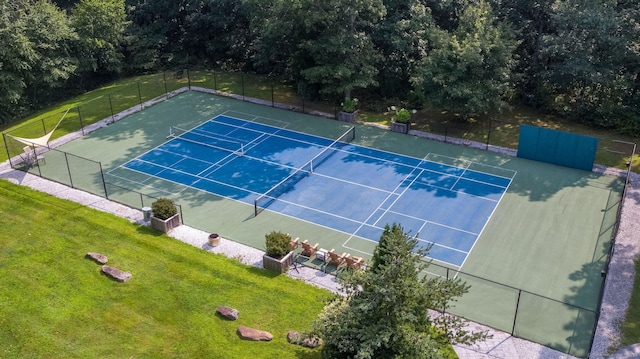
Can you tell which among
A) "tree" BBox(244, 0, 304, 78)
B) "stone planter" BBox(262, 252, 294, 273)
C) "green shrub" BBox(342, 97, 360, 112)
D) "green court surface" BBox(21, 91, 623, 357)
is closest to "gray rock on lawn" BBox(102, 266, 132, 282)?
"green court surface" BBox(21, 91, 623, 357)

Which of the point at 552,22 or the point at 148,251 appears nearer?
the point at 148,251

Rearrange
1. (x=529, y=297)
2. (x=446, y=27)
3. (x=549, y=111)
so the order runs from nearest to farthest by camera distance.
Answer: (x=529, y=297), (x=549, y=111), (x=446, y=27)

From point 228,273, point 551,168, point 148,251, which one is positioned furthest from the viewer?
point 551,168

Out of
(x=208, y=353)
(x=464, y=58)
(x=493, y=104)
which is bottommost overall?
(x=208, y=353)

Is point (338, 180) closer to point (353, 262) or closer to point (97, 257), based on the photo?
point (353, 262)

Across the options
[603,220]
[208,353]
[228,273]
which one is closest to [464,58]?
[603,220]

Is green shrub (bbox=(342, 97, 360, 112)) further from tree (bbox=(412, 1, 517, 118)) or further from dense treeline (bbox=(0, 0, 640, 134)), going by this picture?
tree (bbox=(412, 1, 517, 118))

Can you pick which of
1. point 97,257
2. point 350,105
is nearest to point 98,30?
point 350,105

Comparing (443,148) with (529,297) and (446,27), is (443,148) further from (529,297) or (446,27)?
(529,297)
